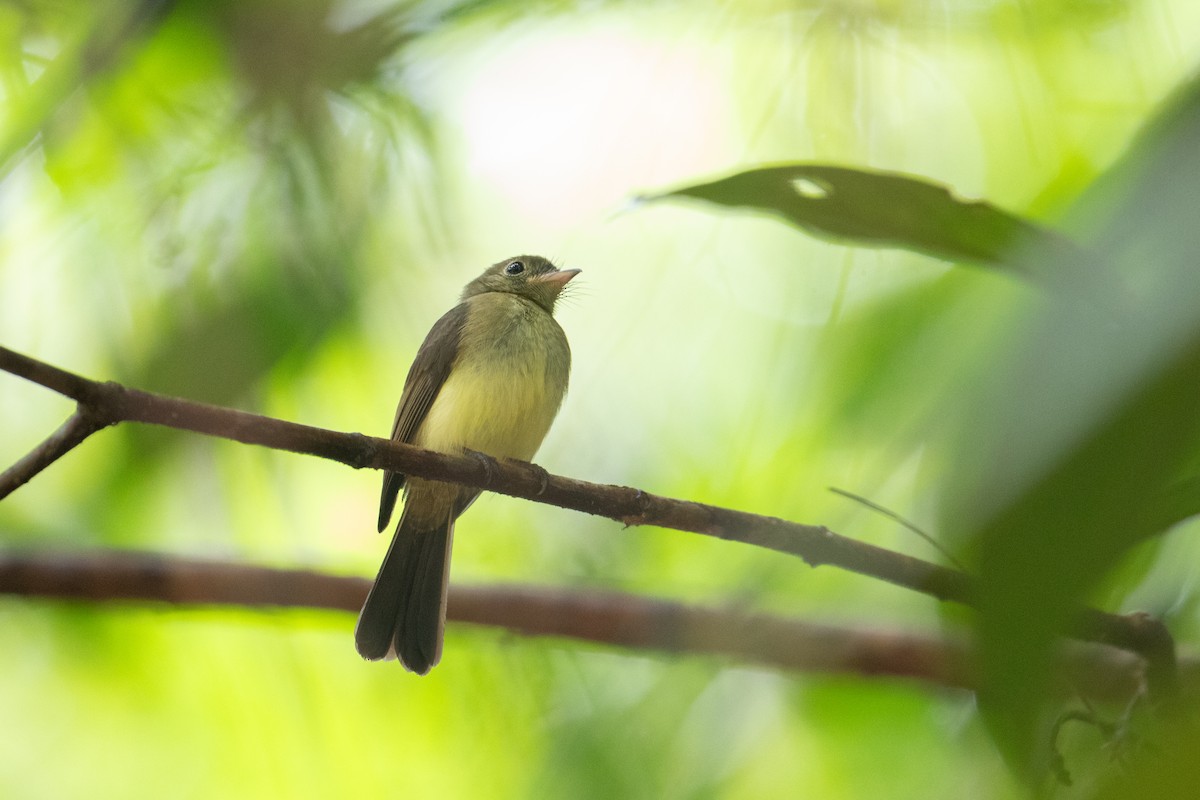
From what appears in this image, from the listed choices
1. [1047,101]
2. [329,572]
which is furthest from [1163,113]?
[329,572]

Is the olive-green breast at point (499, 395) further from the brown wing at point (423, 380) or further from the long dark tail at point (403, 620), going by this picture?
the long dark tail at point (403, 620)

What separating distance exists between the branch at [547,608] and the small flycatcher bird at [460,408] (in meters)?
0.15

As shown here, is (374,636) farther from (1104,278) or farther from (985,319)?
(1104,278)

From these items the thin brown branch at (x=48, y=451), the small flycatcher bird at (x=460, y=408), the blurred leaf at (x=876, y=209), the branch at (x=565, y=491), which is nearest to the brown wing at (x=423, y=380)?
the small flycatcher bird at (x=460, y=408)

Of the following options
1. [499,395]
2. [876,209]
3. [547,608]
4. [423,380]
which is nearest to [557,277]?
[499,395]

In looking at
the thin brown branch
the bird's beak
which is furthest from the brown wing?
the thin brown branch

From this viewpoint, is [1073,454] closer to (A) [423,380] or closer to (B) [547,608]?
(B) [547,608]

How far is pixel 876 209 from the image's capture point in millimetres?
1305

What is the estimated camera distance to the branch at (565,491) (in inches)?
53.5

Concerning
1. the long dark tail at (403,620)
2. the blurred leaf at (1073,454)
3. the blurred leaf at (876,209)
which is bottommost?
the long dark tail at (403,620)

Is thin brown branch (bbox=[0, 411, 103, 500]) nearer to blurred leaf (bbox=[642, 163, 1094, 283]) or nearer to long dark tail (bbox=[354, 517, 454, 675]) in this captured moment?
blurred leaf (bbox=[642, 163, 1094, 283])

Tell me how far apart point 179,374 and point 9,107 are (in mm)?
645

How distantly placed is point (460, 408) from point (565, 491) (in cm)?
130

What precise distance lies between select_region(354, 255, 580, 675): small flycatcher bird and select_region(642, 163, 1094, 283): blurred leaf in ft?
5.82
